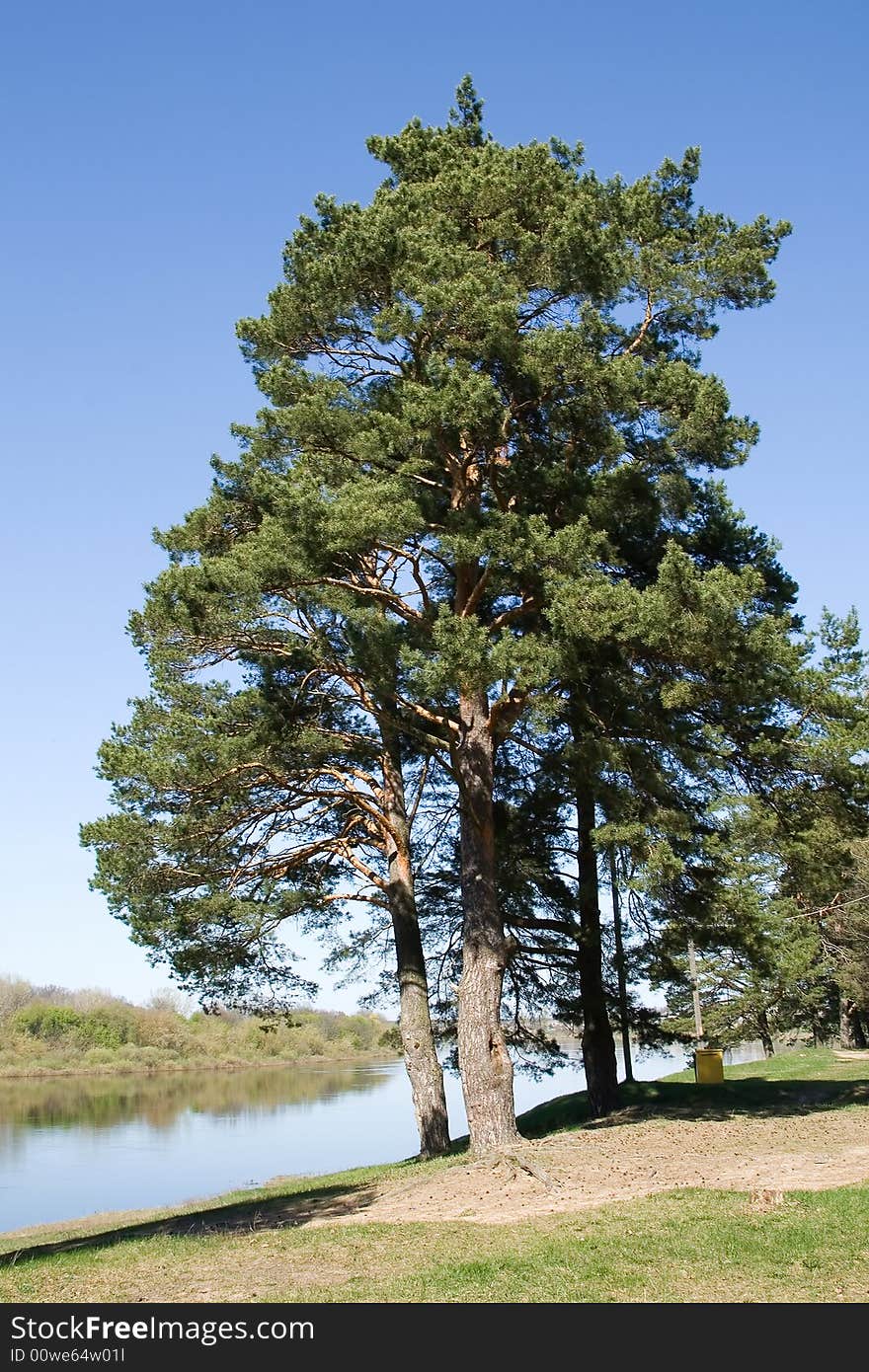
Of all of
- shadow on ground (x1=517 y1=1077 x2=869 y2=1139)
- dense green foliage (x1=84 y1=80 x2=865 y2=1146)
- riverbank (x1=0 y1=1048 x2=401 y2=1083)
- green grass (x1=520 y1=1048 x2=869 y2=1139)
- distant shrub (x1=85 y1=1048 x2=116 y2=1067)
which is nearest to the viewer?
dense green foliage (x1=84 y1=80 x2=865 y2=1146)

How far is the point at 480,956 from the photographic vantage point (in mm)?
12984

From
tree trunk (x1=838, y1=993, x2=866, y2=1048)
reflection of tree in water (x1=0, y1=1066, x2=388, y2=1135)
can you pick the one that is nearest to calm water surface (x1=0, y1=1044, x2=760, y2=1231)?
reflection of tree in water (x1=0, y1=1066, x2=388, y2=1135)

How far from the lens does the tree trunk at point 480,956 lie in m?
12.6

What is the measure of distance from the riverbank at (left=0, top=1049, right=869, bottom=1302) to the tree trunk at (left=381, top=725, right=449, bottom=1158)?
2052 mm

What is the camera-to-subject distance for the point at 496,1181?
34.7 ft

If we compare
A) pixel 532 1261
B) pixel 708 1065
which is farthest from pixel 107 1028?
pixel 532 1261

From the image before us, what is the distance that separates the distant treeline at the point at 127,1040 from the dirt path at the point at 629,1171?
133ft

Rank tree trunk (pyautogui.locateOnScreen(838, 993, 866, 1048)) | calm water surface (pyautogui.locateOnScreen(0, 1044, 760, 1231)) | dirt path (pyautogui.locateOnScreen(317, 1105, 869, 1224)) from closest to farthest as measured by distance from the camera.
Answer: dirt path (pyautogui.locateOnScreen(317, 1105, 869, 1224))
calm water surface (pyautogui.locateOnScreen(0, 1044, 760, 1231))
tree trunk (pyautogui.locateOnScreen(838, 993, 866, 1048))

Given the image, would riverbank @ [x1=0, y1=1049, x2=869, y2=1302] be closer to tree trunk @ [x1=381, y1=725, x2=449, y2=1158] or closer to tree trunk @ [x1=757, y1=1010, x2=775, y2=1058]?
tree trunk @ [x1=381, y1=725, x2=449, y2=1158]

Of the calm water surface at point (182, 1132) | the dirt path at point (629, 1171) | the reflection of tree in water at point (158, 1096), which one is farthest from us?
the reflection of tree in water at point (158, 1096)

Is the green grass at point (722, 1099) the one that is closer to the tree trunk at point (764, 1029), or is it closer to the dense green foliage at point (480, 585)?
the dense green foliage at point (480, 585)

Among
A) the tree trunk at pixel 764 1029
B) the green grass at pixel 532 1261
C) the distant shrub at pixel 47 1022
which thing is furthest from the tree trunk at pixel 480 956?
the distant shrub at pixel 47 1022

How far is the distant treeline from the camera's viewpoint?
176 ft
